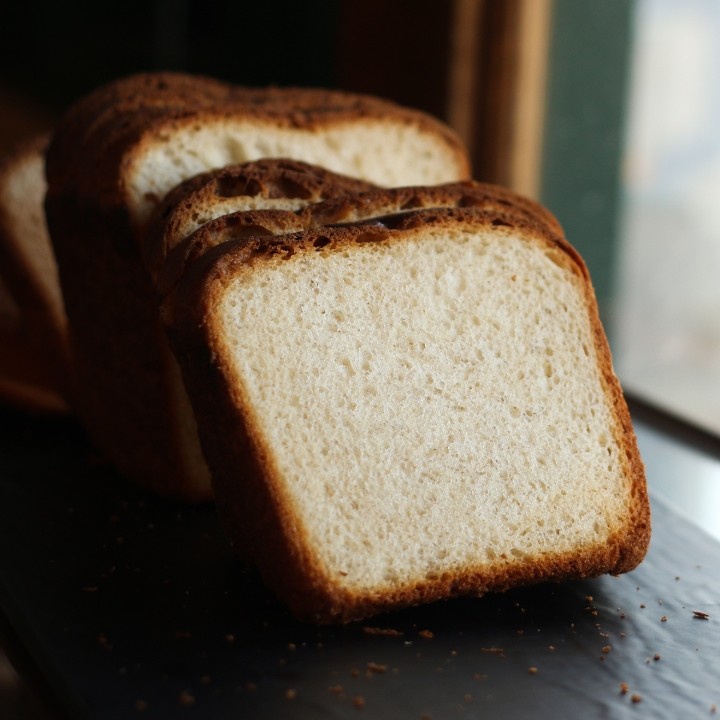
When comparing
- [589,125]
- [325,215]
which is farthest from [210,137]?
[589,125]

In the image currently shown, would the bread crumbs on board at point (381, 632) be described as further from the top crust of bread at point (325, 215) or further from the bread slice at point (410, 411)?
the top crust of bread at point (325, 215)

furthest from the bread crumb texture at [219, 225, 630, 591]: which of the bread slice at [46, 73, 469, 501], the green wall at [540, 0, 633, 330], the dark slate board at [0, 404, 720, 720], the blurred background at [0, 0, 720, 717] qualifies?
the green wall at [540, 0, 633, 330]

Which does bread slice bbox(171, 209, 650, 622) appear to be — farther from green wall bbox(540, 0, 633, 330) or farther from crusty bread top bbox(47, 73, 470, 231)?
green wall bbox(540, 0, 633, 330)

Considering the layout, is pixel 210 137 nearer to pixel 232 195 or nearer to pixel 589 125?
pixel 232 195

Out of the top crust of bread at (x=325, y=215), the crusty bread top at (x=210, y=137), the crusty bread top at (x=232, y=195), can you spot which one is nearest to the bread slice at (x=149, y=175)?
the crusty bread top at (x=210, y=137)

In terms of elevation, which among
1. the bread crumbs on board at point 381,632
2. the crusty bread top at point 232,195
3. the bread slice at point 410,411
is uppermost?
the crusty bread top at point 232,195
